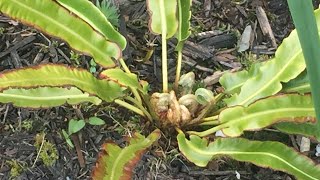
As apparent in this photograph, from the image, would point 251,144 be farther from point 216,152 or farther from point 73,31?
point 73,31

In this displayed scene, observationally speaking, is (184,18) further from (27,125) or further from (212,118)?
(27,125)

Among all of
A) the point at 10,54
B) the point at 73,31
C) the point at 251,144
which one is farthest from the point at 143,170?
the point at 10,54

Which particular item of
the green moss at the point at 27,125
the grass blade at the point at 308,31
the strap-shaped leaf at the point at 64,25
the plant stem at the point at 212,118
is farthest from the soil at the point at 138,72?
the grass blade at the point at 308,31

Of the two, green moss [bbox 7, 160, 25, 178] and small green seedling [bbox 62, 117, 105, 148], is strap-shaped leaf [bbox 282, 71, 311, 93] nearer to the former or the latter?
small green seedling [bbox 62, 117, 105, 148]

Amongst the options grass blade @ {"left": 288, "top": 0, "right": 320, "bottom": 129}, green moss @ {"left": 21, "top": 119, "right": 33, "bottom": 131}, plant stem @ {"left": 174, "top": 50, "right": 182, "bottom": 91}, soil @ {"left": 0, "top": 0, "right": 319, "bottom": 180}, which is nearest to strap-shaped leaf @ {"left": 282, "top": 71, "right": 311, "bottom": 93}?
soil @ {"left": 0, "top": 0, "right": 319, "bottom": 180}

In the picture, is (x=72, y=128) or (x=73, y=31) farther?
(x=72, y=128)

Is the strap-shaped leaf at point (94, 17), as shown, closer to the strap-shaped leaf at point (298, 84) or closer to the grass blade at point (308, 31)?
the strap-shaped leaf at point (298, 84)

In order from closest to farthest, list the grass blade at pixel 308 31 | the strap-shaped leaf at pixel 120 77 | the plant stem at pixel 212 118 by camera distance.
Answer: the grass blade at pixel 308 31
the strap-shaped leaf at pixel 120 77
the plant stem at pixel 212 118
